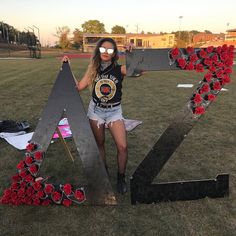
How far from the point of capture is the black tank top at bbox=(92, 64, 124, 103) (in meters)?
3.75

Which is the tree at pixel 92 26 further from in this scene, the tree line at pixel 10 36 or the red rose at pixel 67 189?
the red rose at pixel 67 189

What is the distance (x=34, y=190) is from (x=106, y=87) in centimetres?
156

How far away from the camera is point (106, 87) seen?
3.74 meters

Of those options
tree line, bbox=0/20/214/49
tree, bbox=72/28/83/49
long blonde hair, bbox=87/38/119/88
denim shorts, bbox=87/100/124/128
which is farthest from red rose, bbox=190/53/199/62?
tree, bbox=72/28/83/49

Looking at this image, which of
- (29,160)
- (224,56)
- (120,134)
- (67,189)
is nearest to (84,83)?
(120,134)

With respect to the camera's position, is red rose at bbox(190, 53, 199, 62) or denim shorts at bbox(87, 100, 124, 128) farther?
denim shorts at bbox(87, 100, 124, 128)

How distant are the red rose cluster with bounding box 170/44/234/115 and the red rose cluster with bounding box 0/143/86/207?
1.82 meters

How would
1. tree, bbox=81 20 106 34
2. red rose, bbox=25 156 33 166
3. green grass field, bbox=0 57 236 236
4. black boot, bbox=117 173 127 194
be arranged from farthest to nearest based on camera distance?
tree, bbox=81 20 106 34, black boot, bbox=117 173 127 194, red rose, bbox=25 156 33 166, green grass field, bbox=0 57 236 236

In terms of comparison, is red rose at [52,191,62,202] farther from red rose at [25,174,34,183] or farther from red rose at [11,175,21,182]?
red rose at [11,175,21,182]

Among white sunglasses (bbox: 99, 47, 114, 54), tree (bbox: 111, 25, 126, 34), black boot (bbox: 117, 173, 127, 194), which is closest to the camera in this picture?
white sunglasses (bbox: 99, 47, 114, 54)

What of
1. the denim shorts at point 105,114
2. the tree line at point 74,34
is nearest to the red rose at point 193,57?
the denim shorts at point 105,114

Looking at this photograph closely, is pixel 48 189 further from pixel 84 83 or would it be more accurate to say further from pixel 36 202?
pixel 84 83

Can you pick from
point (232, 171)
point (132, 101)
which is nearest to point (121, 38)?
point (132, 101)

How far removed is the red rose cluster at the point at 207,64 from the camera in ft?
11.7
